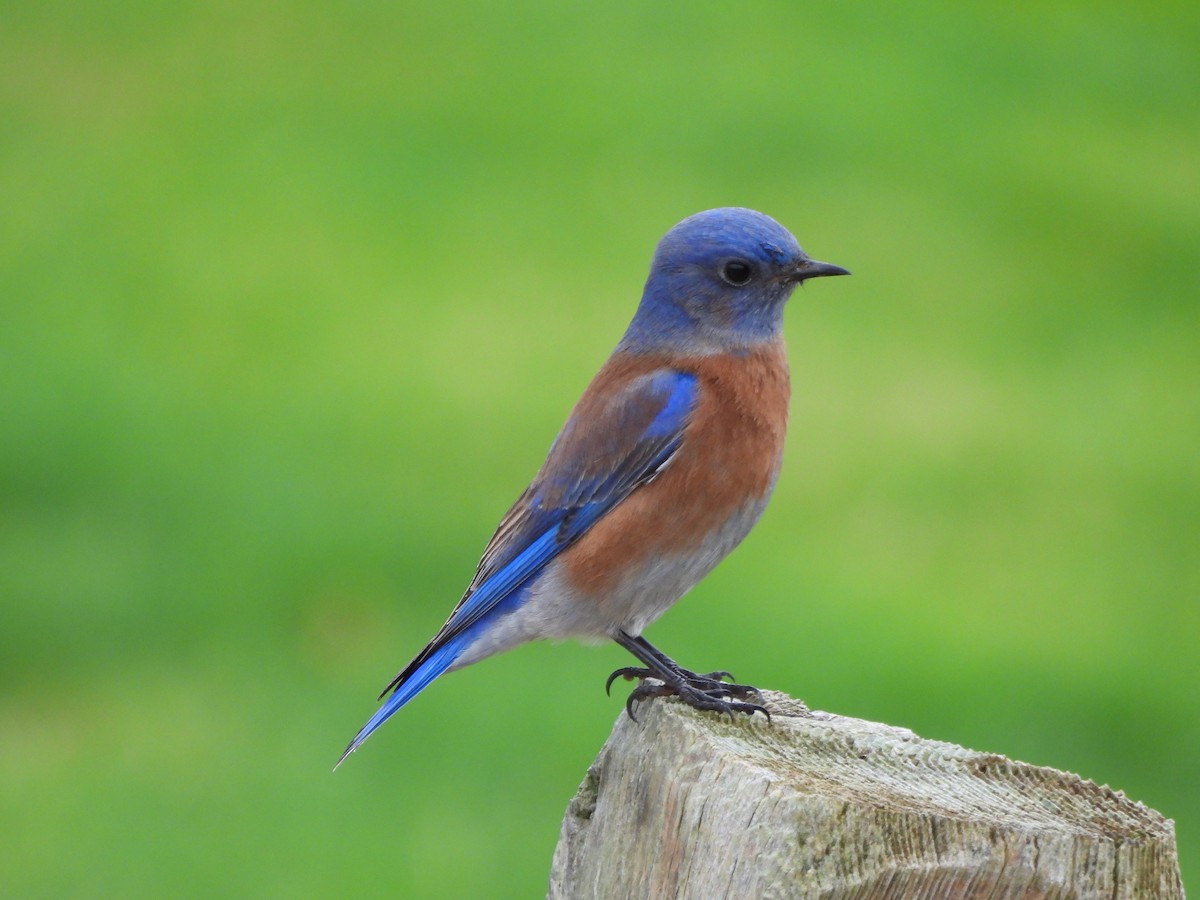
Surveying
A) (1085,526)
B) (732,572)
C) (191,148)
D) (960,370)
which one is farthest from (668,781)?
(191,148)

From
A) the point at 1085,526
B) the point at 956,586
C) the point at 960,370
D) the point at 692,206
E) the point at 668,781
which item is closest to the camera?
the point at 668,781

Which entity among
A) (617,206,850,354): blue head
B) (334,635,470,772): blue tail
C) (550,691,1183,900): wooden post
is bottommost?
(550,691,1183,900): wooden post

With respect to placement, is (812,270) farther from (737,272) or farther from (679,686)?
(679,686)

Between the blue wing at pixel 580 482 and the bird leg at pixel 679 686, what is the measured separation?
0.34 meters

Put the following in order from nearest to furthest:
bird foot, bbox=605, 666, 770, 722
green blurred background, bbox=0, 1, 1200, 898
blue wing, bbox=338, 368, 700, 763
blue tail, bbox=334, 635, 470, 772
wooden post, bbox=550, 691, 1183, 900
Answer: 1. wooden post, bbox=550, 691, 1183, 900
2. bird foot, bbox=605, 666, 770, 722
3. blue tail, bbox=334, 635, 470, 772
4. blue wing, bbox=338, 368, 700, 763
5. green blurred background, bbox=0, 1, 1200, 898

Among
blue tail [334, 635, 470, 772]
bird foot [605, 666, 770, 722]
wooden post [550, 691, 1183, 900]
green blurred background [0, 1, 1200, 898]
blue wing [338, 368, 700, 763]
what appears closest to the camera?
wooden post [550, 691, 1183, 900]

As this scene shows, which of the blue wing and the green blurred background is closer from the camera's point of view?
the blue wing

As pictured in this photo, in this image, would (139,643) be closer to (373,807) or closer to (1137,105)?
(373,807)

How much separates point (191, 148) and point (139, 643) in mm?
5530

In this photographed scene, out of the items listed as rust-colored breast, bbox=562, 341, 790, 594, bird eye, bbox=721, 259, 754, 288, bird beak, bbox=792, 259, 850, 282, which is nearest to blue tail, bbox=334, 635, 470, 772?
rust-colored breast, bbox=562, 341, 790, 594

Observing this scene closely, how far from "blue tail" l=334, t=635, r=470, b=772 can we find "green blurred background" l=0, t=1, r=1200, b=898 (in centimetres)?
253

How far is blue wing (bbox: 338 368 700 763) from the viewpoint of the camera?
466 centimetres

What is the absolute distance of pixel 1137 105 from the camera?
569 inches

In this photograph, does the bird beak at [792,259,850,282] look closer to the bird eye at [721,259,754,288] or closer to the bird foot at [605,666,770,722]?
the bird eye at [721,259,754,288]
